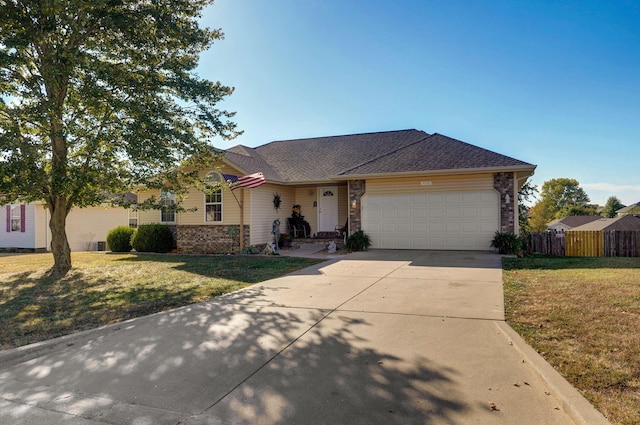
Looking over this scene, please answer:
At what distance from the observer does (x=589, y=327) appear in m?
4.41

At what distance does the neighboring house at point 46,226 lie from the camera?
21141 millimetres

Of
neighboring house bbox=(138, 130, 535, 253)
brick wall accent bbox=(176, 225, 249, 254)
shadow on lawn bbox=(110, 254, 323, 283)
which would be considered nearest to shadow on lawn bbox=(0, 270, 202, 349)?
shadow on lawn bbox=(110, 254, 323, 283)

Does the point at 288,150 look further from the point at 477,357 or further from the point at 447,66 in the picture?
the point at 477,357

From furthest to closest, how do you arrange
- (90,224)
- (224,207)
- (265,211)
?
1. (90,224)
2. (265,211)
3. (224,207)

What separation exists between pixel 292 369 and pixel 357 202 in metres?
11.5

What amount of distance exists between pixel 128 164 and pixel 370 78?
8906 millimetres

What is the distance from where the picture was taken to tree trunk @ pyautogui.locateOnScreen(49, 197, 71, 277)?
403 inches

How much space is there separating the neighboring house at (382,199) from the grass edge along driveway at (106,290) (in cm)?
348

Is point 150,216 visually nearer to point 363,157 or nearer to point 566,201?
point 363,157

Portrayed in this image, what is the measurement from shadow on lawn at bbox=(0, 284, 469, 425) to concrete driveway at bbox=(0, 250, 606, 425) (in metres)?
0.01

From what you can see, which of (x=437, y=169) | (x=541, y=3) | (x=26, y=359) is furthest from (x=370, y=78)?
(x=26, y=359)

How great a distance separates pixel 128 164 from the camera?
10789mm

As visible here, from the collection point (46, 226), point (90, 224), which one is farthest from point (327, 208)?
point (46, 226)

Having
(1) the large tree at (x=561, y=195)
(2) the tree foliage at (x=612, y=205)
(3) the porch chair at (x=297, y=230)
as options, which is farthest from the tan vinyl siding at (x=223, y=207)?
(2) the tree foliage at (x=612, y=205)
